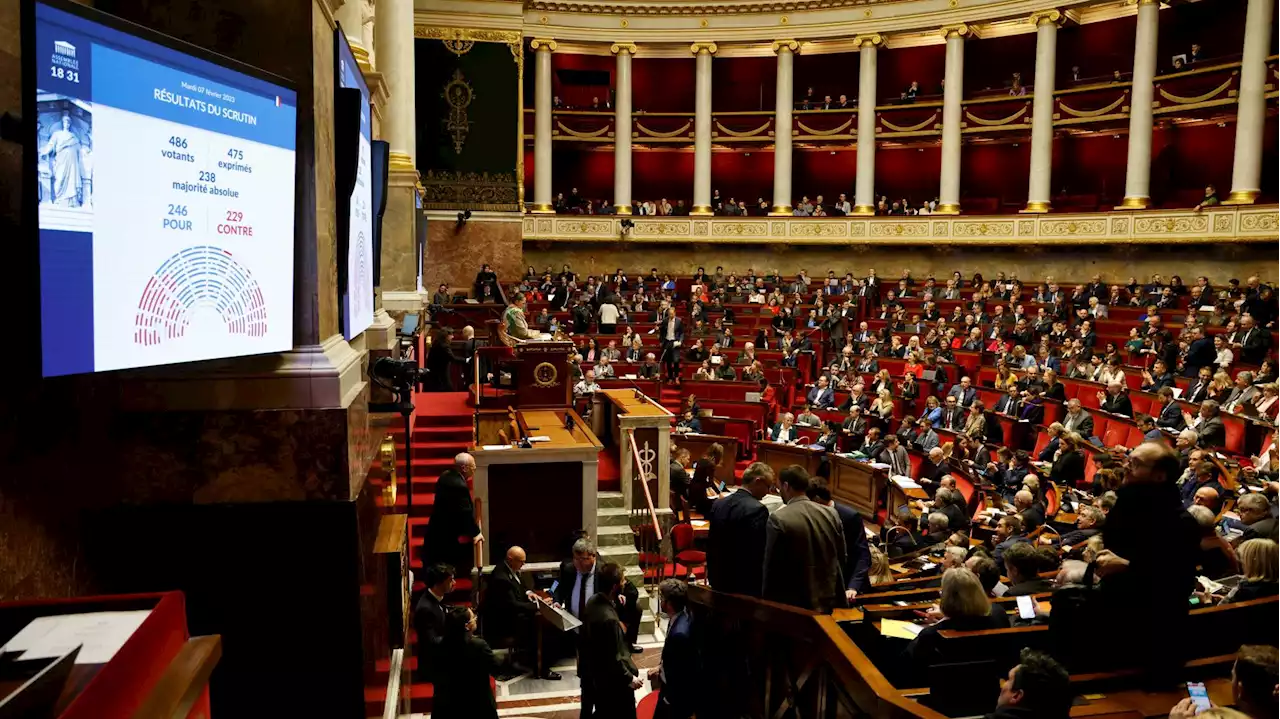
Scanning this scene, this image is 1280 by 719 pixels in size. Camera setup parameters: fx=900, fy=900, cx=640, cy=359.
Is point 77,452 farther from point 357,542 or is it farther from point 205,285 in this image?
point 357,542

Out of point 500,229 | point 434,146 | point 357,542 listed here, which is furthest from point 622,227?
point 357,542

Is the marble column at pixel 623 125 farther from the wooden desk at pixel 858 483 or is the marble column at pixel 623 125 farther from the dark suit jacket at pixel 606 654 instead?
the dark suit jacket at pixel 606 654

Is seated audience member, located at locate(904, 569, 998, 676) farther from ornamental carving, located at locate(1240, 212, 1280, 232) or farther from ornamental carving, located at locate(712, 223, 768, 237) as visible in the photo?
ornamental carving, located at locate(712, 223, 768, 237)

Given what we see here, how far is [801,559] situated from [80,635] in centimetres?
355

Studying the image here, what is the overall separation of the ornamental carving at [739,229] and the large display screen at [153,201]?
24.6 meters

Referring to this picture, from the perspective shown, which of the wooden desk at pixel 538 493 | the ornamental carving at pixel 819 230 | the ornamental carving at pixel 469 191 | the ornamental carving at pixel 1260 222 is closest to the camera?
the wooden desk at pixel 538 493

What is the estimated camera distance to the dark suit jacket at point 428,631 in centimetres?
512

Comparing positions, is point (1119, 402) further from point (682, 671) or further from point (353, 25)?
point (353, 25)

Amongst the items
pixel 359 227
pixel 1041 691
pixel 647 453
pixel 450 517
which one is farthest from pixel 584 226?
pixel 1041 691

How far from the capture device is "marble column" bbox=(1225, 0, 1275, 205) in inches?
→ 811

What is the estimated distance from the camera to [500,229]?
83.3 feet

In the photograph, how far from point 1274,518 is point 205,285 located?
7.34 m

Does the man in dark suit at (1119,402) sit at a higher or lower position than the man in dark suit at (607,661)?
higher

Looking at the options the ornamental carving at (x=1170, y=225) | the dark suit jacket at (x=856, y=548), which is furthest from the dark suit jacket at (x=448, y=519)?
the ornamental carving at (x=1170, y=225)
